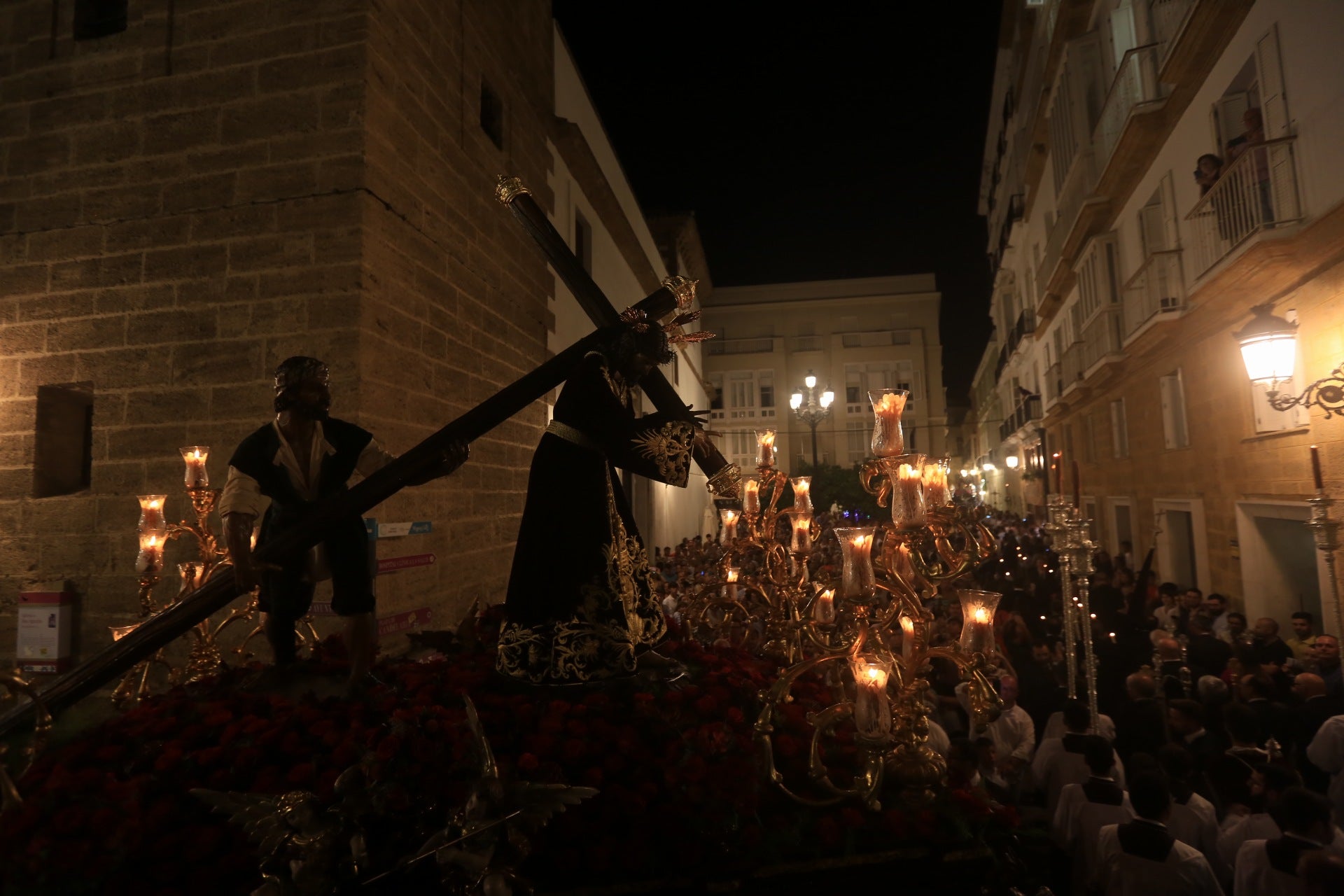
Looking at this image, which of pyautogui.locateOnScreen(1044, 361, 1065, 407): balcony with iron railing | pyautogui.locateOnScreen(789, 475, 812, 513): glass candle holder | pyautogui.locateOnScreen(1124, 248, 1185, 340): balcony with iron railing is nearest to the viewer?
pyautogui.locateOnScreen(789, 475, 812, 513): glass candle holder

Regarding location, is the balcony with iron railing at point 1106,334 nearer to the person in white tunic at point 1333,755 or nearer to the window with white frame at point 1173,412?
the window with white frame at point 1173,412

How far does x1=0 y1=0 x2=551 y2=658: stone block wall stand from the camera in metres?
4.81

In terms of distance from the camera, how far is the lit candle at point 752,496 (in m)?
4.28

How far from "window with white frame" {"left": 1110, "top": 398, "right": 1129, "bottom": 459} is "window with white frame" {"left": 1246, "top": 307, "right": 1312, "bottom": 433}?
553cm

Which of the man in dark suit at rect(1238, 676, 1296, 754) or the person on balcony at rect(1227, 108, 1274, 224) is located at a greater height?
the person on balcony at rect(1227, 108, 1274, 224)

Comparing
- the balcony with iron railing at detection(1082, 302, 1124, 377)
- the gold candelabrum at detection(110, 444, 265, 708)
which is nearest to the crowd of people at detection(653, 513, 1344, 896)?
the gold candelabrum at detection(110, 444, 265, 708)

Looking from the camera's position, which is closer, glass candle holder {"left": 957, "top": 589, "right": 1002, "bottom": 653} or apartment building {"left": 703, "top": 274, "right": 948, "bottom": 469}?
glass candle holder {"left": 957, "top": 589, "right": 1002, "bottom": 653}

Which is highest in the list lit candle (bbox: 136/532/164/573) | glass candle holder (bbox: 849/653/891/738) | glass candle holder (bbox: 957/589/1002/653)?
lit candle (bbox: 136/532/164/573)

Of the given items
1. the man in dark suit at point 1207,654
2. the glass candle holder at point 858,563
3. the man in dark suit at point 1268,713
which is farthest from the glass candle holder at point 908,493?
the man in dark suit at point 1207,654

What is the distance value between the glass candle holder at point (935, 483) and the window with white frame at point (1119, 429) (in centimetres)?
1223

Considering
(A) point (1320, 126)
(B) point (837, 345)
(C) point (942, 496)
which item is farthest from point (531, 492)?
(B) point (837, 345)

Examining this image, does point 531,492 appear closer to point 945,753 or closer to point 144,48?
point 945,753

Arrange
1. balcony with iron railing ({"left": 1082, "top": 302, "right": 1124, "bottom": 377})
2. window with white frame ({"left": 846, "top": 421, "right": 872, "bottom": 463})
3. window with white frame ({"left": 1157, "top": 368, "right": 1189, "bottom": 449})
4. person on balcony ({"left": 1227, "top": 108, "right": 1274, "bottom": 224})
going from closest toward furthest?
person on balcony ({"left": 1227, "top": 108, "right": 1274, "bottom": 224}) < window with white frame ({"left": 1157, "top": 368, "right": 1189, "bottom": 449}) < balcony with iron railing ({"left": 1082, "top": 302, "right": 1124, "bottom": 377}) < window with white frame ({"left": 846, "top": 421, "right": 872, "bottom": 463})

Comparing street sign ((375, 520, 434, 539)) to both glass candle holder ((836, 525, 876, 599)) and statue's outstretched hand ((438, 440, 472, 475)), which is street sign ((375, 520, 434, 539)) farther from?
glass candle holder ((836, 525, 876, 599))
